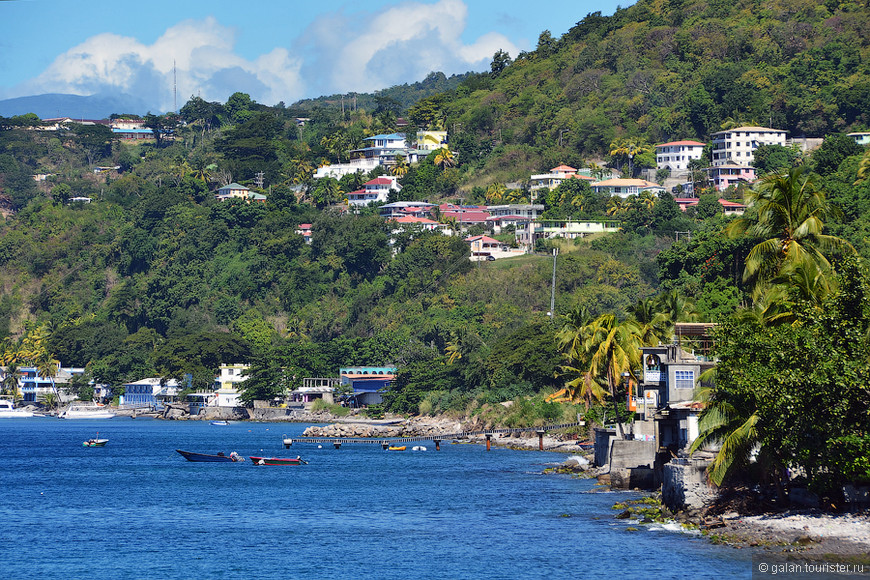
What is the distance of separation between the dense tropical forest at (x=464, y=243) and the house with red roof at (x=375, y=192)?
275 cm

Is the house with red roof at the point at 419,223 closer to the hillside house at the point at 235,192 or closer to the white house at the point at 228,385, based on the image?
the white house at the point at 228,385

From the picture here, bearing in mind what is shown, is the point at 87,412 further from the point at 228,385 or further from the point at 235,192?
the point at 235,192

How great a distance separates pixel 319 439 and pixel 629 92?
9968 centimetres

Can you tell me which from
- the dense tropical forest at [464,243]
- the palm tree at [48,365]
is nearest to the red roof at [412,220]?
the dense tropical forest at [464,243]

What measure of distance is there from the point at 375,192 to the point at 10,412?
62758mm

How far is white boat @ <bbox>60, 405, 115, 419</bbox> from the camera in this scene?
500 feet

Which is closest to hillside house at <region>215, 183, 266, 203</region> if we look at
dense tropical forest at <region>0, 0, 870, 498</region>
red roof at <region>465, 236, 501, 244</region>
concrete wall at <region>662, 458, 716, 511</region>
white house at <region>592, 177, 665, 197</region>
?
dense tropical forest at <region>0, 0, 870, 498</region>

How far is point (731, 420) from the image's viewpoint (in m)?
40.2

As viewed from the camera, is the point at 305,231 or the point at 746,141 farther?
the point at 305,231

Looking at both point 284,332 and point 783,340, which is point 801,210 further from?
point 284,332

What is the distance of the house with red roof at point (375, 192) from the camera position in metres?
171

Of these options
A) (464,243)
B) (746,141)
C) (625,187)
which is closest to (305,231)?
(464,243)

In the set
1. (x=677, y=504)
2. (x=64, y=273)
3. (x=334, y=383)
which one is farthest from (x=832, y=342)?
(x=64, y=273)

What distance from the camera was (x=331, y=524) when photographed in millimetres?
49844
